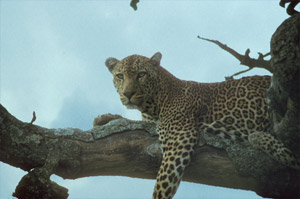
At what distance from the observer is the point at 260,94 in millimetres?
10188

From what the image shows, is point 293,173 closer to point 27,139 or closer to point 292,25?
point 292,25

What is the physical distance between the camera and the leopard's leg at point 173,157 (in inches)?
338

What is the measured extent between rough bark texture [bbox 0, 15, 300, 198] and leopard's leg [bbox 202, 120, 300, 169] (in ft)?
0.55

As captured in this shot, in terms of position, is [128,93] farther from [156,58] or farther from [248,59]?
[248,59]

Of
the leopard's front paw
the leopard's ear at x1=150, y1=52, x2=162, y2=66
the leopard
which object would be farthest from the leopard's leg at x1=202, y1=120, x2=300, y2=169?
the leopard's front paw

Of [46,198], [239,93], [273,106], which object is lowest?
[46,198]

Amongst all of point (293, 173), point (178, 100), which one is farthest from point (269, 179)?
point (178, 100)

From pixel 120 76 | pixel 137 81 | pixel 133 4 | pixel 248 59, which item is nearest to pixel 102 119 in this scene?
pixel 120 76

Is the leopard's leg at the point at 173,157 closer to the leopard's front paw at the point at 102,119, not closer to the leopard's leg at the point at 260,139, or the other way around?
the leopard's leg at the point at 260,139

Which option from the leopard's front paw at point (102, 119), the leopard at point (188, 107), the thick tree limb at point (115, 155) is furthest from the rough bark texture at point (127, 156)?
the leopard's front paw at point (102, 119)

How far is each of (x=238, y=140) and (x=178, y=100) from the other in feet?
5.46

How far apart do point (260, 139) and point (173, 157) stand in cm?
192

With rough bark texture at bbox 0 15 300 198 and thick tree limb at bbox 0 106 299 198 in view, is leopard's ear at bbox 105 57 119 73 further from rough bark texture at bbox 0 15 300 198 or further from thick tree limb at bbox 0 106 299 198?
thick tree limb at bbox 0 106 299 198

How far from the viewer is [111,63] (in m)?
10.9
